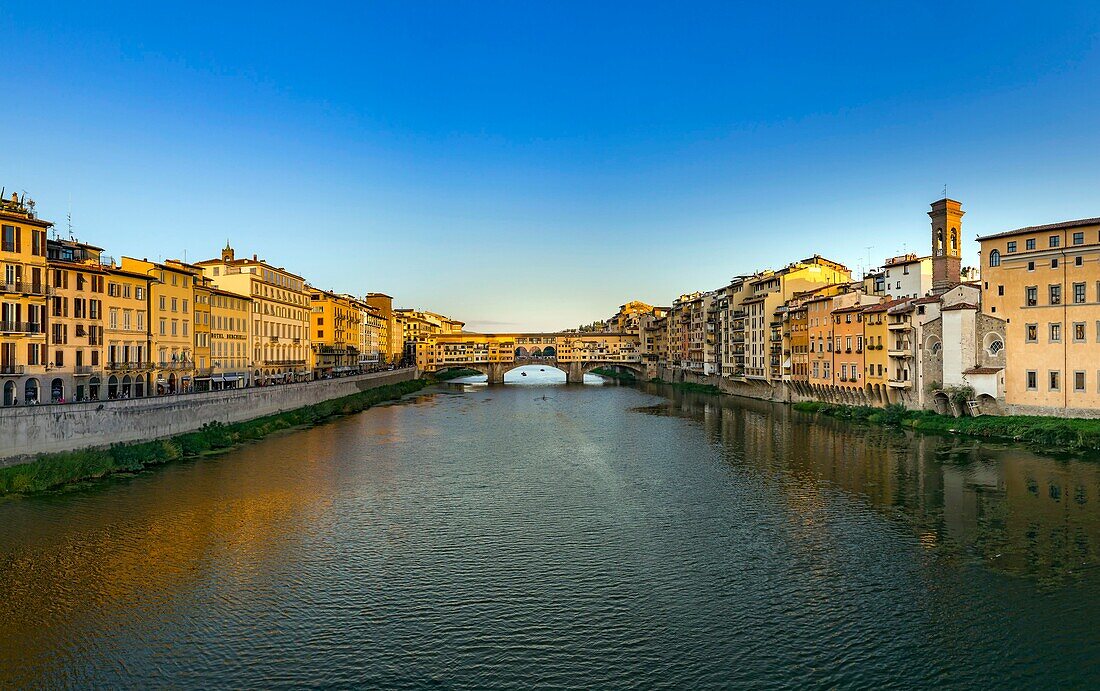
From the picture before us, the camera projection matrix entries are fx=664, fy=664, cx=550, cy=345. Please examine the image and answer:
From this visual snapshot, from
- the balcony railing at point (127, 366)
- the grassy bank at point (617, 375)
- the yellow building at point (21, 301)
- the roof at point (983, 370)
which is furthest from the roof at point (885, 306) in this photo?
the grassy bank at point (617, 375)

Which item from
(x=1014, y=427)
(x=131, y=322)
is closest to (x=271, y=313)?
(x=131, y=322)

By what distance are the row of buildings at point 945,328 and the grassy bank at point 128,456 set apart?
4402cm

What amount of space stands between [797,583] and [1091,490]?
17.0 m

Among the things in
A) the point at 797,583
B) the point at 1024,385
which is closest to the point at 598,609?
the point at 797,583

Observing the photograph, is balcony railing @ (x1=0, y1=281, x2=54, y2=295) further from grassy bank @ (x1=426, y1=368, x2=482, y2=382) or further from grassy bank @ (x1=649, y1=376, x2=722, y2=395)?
grassy bank @ (x1=426, y1=368, x2=482, y2=382)

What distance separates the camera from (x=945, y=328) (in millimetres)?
43250

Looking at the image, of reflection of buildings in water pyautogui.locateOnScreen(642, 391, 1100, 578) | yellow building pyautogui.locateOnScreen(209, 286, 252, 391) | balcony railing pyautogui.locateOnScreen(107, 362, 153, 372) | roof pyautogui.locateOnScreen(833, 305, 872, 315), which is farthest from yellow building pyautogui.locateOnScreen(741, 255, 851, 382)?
balcony railing pyautogui.locateOnScreen(107, 362, 153, 372)

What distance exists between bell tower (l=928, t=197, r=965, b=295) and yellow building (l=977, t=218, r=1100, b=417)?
11.7 meters

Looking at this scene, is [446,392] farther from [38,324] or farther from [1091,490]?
[1091,490]

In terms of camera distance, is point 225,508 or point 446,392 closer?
point 225,508

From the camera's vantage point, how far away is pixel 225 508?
969 inches

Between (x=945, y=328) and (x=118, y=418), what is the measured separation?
4818 cm

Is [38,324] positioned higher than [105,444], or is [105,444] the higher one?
[38,324]

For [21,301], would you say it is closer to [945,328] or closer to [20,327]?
[20,327]
